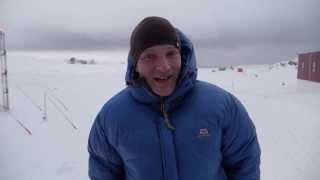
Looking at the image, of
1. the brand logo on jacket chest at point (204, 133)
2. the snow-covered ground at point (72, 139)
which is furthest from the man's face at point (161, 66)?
the snow-covered ground at point (72, 139)

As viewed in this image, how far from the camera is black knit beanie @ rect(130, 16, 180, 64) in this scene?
1857mm

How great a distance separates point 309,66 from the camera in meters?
33.3

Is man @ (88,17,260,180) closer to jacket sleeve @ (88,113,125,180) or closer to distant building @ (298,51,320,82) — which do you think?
jacket sleeve @ (88,113,125,180)

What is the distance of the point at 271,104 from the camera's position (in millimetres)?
14945

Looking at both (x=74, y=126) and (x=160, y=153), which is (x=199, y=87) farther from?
(x=74, y=126)

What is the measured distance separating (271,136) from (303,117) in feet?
10.6

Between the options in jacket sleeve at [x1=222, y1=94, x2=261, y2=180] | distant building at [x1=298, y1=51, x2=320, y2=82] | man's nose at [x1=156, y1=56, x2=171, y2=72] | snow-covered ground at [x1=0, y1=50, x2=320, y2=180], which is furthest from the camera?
distant building at [x1=298, y1=51, x2=320, y2=82]

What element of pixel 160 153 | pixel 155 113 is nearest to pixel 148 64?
pixel 155 113

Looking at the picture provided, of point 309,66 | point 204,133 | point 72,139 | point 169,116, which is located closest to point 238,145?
point 204,133

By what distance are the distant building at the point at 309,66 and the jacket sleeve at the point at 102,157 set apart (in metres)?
31.6

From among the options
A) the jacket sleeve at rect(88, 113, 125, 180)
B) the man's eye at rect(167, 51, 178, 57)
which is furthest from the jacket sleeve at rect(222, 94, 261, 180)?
the jacket sleeve at rect(88, 113, 125, 180)

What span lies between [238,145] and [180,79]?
1.56 ft

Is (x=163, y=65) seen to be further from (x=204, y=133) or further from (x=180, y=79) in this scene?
(x=204, y=133)

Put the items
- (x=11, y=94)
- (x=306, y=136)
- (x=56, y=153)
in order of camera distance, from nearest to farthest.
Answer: (x=56, y=153)
(x=306, y=136)
(x=11, y=94)
